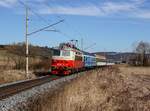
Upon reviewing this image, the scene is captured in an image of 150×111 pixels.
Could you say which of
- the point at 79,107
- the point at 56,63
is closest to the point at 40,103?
the point at 79,107

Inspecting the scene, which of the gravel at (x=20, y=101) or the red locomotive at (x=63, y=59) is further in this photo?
the red locomotive at (x=63, y=59)

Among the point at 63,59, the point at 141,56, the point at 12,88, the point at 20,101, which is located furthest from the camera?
the point at 141,56

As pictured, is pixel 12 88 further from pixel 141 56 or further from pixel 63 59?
pixel 141 56

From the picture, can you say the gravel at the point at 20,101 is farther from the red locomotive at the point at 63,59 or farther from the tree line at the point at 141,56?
the tree line at the point at 141,56

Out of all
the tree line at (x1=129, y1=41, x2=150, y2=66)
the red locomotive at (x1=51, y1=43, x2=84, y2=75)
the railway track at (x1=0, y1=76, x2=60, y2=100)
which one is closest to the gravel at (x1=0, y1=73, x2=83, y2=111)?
the railway track at (x1=0, y1=76, x2=60, y2=100)

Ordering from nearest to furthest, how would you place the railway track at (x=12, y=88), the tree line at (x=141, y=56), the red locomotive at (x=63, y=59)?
the railway track at (x=12, y=88) → the red locomotive at (x=63, y=59) → the tree line at (x=141, y=56)

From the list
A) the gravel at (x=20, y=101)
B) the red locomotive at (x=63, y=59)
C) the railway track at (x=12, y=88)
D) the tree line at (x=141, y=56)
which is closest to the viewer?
the gravel at (x=20, y=101)

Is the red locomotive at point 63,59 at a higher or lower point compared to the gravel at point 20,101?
higher

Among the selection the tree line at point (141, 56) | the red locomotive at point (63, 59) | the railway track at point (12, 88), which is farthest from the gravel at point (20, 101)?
the tree line at point (141, 56)

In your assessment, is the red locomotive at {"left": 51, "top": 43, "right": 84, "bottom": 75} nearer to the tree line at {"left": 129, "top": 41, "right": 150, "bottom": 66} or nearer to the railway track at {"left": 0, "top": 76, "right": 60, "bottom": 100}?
the railway track at {"left": 0, "top": 76, "right": 60, "bottom": 100}

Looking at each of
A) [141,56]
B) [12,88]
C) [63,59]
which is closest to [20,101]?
[12,88]

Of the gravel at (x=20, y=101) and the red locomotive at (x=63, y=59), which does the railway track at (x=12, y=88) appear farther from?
the red locomotive at (x=63, y=59)

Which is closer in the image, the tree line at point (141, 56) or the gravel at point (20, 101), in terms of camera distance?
the gravel at point (20, 101)

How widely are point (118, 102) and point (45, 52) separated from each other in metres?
89.0
